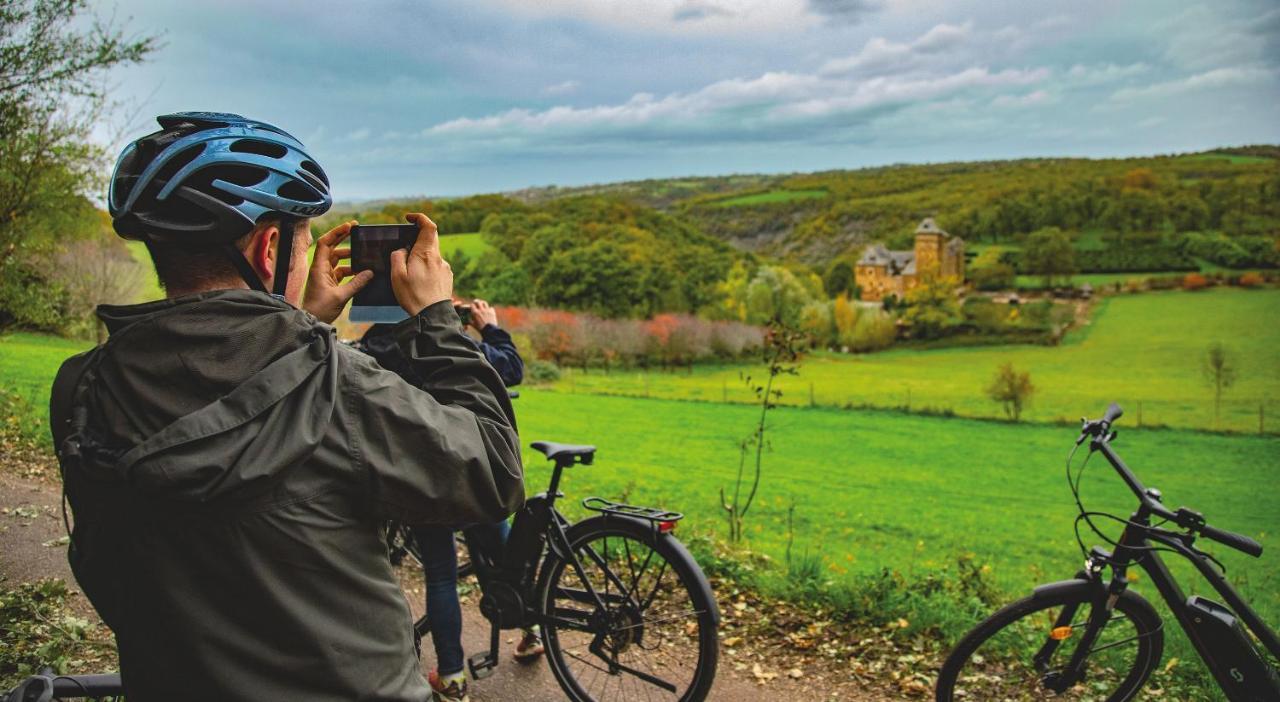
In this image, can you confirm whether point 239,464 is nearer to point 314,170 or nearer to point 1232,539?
point 314,170

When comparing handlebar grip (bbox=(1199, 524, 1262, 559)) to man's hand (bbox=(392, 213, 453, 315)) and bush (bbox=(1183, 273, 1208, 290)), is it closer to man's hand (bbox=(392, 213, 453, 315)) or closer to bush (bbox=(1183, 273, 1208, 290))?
man's hand (bbox=(392, 213, 453, 315))

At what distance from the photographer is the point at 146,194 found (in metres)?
1.38

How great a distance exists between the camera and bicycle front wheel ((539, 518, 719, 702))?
3561 millimetres

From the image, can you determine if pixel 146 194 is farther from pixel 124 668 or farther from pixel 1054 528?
pixel 1054 528

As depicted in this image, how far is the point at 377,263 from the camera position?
5.87 feet

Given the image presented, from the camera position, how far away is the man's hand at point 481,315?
339cm

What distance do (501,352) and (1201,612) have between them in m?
2.98

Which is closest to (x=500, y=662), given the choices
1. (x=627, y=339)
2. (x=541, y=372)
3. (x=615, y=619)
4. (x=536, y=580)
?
(x=536, y=580)

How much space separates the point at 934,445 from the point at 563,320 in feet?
106

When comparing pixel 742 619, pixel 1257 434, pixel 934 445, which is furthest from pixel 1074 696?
pixel 1257 434

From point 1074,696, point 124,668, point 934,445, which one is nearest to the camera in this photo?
point 124,668

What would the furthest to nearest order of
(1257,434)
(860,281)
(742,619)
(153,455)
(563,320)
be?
1. (860,281)
2. (563,320)
3. (1257,434)
4. (742,619)
5. (153,455)

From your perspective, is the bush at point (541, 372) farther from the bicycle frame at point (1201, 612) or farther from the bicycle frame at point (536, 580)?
the bicycle frame at point (1201, 612)

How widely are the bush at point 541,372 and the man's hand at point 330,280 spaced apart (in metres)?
46.3
